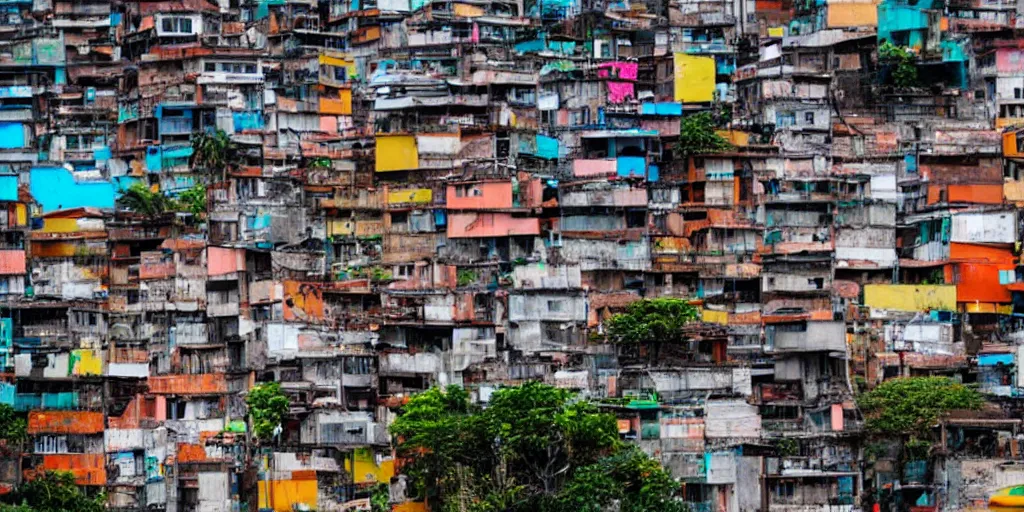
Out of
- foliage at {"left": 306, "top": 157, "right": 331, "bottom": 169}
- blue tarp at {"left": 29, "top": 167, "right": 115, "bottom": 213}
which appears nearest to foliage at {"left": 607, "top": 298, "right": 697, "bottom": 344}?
foliage at {"left": 306, "top": 157, "right": 331, "bottom": 169}

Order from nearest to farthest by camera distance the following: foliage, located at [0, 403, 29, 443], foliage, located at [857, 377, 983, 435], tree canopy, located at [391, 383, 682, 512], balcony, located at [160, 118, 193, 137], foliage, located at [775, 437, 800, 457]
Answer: tree canopy, located at [391, 383, 682, 512], foliage, located at [775, 437, 800, 457], foliage, located at [857, 377, 983, 435], foliage, located at [0, 403, 29, 443], balcony, located at [160, 118, 193, 137]

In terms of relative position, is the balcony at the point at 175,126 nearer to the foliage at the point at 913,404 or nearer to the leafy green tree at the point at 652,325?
the leafy green tree at the point at 652,325

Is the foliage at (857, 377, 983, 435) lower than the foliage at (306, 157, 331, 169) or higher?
lower

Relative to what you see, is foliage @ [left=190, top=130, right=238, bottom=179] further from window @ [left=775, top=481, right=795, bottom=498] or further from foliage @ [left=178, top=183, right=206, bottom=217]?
window @ [left=775, top=481, right=795, bottom=498]

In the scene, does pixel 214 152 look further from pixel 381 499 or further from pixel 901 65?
pixel 901 65

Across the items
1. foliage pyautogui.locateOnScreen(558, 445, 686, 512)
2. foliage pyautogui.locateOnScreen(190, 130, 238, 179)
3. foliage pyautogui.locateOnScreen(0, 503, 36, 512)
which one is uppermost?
foliage pyautogui.locateOnScreen(190, 130, 238, 179)

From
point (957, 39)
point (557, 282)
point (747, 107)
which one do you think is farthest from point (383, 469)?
point (957, 39)

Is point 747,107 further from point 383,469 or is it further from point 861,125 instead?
point 383,469

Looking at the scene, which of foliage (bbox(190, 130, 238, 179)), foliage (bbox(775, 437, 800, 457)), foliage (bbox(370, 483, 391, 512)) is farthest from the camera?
foliage (bbox(190, 130, 238, 179))
